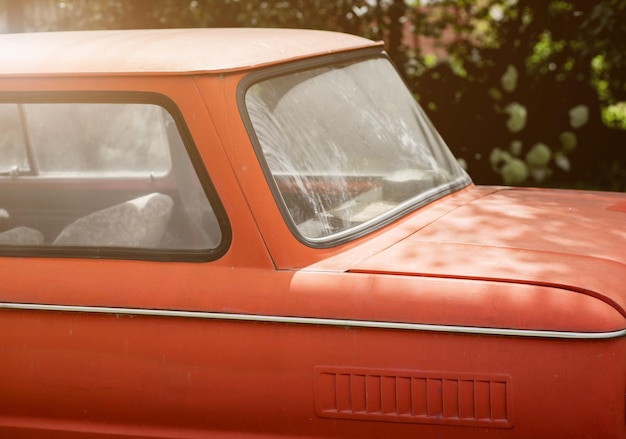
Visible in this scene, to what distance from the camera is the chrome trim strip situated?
7.56 ft

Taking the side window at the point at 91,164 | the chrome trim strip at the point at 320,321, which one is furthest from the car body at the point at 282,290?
the side window at the point at 91,164

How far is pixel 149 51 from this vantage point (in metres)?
2.77

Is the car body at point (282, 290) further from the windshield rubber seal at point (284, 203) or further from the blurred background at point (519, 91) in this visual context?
the blurred background at point (519, 91)

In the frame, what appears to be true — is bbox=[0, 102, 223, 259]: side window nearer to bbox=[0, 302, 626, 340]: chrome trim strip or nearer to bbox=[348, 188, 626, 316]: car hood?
bbox=[0, 302, 626, 340]: chrome trim strip

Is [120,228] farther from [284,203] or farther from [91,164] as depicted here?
[91,164]

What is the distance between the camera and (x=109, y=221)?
310 centimetres

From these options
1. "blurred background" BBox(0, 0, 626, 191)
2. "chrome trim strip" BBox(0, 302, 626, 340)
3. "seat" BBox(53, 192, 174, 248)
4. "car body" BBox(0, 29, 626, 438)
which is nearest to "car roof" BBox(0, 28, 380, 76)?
"car body" BBox(0, 29, 626, 438)

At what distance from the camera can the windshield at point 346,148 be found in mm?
2770

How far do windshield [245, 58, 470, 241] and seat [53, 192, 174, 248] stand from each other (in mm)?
547

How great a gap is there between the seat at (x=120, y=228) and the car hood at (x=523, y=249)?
0.83 meters

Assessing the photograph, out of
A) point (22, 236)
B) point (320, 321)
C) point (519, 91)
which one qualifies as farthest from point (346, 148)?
point (519, 91)

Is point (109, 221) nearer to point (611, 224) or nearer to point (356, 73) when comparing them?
point (356, 73)

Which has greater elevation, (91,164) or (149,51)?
(149,51)

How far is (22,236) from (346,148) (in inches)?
43.1
